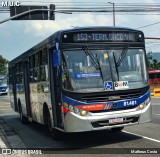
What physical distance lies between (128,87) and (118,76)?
39cm

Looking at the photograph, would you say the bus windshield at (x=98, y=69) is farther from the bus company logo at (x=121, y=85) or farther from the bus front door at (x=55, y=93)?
the bus front door at (x=55, y=93)

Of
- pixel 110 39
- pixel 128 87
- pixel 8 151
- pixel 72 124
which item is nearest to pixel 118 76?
pixel 128 87

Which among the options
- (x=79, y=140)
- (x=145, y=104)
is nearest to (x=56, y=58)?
(x=145, y=104)

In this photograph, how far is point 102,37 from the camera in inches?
415

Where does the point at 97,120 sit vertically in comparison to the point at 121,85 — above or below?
below

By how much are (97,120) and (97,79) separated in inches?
41.5

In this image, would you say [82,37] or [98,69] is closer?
[98,69]

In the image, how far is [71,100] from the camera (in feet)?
32.5

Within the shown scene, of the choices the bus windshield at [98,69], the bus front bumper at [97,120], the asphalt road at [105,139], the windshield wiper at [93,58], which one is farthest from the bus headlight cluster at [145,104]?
the windshield wiper at [93,58]

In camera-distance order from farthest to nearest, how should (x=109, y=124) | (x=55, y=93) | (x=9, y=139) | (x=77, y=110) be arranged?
(x=9, y=139) → (x=55, y=93) → (x=109, y=124) → (x=77, y=110)

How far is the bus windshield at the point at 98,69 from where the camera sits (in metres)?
10.0

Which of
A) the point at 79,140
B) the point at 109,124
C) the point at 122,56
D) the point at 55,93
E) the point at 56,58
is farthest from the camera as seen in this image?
the point at 79,140

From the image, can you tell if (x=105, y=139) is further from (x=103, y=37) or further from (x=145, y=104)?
(x=103, y=37)

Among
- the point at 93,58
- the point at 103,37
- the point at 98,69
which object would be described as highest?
the point at 103,37
